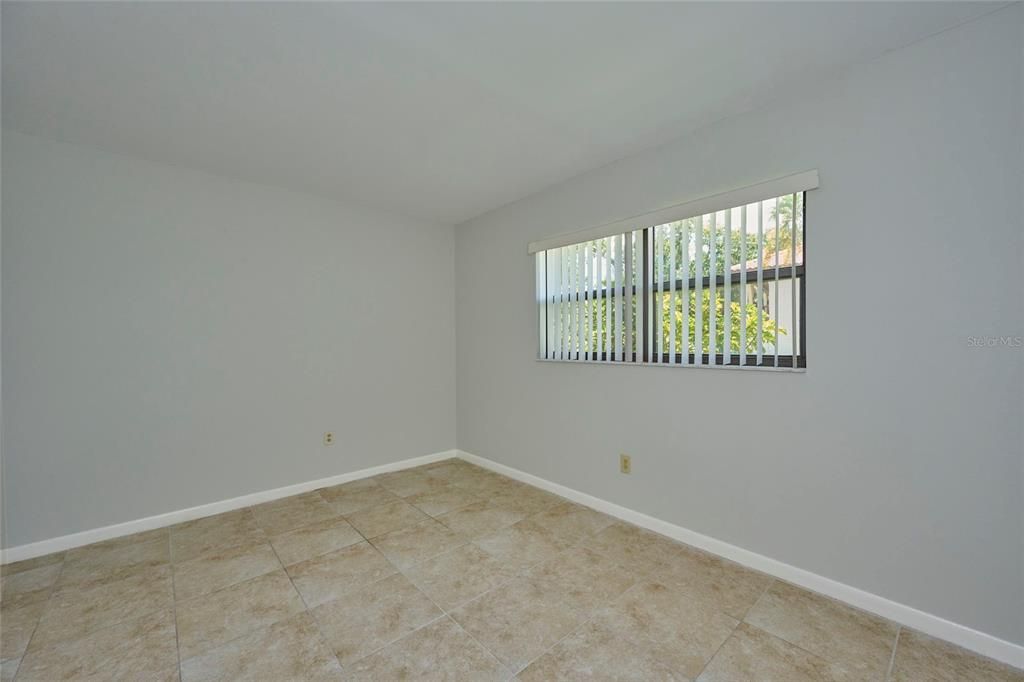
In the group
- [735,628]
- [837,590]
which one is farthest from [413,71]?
[837,590]

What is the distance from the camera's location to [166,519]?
281 centimetres

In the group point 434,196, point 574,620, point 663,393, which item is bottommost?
point 574,620

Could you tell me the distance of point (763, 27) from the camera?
66.5 inches

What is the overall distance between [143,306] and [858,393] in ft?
Answer: 13.4

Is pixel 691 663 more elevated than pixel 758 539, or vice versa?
pixel 758 539

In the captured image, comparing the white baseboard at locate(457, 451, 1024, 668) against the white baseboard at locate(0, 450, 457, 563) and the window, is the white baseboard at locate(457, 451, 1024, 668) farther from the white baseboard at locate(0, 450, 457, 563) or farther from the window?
the white baseboard at locate(0, 450, 457, 563)

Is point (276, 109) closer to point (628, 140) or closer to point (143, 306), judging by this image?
point (143, 306)

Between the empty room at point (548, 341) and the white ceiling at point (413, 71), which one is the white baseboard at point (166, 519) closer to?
the empty room at point (548, 341)

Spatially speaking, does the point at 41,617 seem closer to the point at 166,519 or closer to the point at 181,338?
the point at 166,519

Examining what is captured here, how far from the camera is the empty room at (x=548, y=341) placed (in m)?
1.63

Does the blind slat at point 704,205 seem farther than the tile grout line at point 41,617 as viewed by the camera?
Yes

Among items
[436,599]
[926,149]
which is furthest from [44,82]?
[926,149]

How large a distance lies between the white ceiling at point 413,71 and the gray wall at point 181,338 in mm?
417

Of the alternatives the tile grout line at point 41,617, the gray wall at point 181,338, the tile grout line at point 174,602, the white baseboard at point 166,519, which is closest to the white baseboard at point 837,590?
the white baseboard at point 166,519
